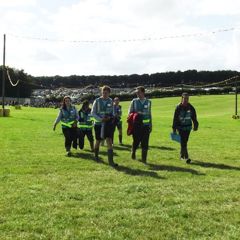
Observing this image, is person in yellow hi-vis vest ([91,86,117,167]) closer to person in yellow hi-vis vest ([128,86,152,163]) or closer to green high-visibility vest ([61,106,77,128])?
person in yellow hi-vis vest ([128,86,152,163])

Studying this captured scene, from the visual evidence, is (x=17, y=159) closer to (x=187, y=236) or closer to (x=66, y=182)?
(x=66, y=182)

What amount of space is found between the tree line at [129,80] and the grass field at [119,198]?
311ft

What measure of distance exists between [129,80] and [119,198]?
4439 inches

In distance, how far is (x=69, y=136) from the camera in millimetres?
17094

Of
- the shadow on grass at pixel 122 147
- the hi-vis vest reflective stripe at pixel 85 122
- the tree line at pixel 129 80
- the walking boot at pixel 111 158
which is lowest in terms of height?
the shadow on grass at pixel 122 147

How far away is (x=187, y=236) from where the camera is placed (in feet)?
23.3

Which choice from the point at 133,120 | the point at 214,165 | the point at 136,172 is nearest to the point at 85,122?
the point at 133,120

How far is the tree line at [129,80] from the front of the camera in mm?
115625

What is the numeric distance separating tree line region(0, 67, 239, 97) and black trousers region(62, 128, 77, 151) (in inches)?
3593

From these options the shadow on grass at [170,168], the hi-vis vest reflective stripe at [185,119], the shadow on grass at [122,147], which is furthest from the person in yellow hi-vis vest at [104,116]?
the shadow on grass at [122,147]

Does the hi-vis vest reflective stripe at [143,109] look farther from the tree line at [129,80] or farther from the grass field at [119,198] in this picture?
the tree line at [129,80]

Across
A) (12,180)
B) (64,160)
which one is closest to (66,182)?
(12,180)

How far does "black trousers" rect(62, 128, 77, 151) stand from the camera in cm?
1691

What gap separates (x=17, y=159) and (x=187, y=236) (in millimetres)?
8707
